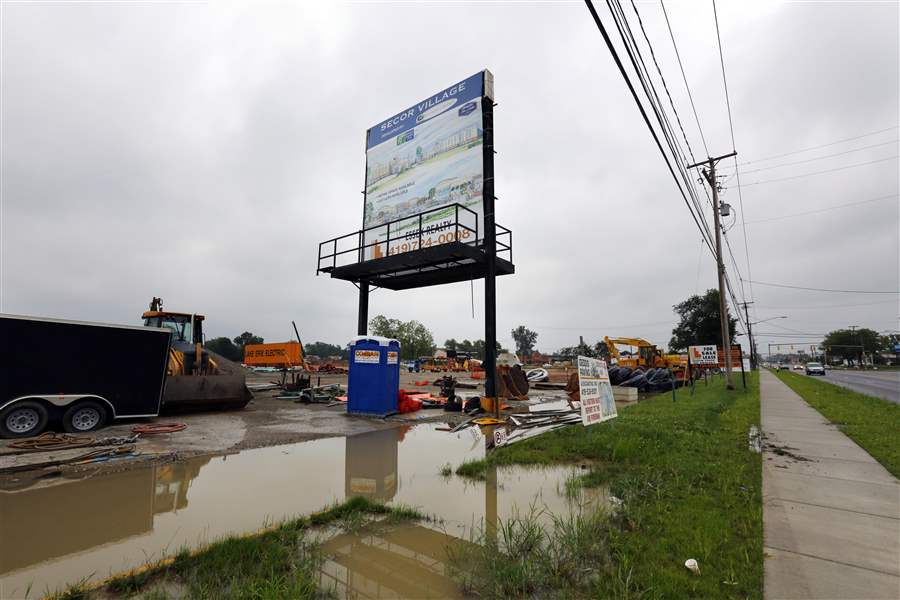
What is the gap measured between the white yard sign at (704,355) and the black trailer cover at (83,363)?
22.4 meters

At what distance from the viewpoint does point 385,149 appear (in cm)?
1730

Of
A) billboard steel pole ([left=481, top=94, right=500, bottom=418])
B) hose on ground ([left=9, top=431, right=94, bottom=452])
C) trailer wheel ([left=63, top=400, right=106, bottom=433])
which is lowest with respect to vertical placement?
hose on ground ([left=9, top=431, right=94, bottom=452])

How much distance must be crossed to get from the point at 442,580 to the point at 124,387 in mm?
9331

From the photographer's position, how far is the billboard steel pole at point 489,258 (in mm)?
12836

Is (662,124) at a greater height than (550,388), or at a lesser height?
greater

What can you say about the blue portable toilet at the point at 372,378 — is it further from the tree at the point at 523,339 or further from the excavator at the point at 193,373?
the tree at the point at 523,339

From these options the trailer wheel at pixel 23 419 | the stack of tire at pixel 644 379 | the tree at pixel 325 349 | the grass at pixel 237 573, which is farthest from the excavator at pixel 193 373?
the tree at pixel 325 349

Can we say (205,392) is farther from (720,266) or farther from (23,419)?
(720,266)

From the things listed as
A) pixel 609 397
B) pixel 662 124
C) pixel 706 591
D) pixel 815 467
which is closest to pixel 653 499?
pixel 706 591

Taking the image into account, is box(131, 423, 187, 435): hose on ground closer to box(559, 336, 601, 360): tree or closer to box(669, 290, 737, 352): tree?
box(559, 336, 601, 360): tree

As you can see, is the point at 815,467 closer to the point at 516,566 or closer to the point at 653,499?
the point at 653,499

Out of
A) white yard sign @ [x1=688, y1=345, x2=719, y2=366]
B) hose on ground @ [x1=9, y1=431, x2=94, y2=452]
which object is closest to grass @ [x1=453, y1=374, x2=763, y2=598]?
hose on ground @ [x1=9, y1=431, x2=94, y2=452]

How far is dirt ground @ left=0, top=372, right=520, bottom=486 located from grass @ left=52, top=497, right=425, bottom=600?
390 centimetres

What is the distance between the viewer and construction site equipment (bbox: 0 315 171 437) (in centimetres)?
773
